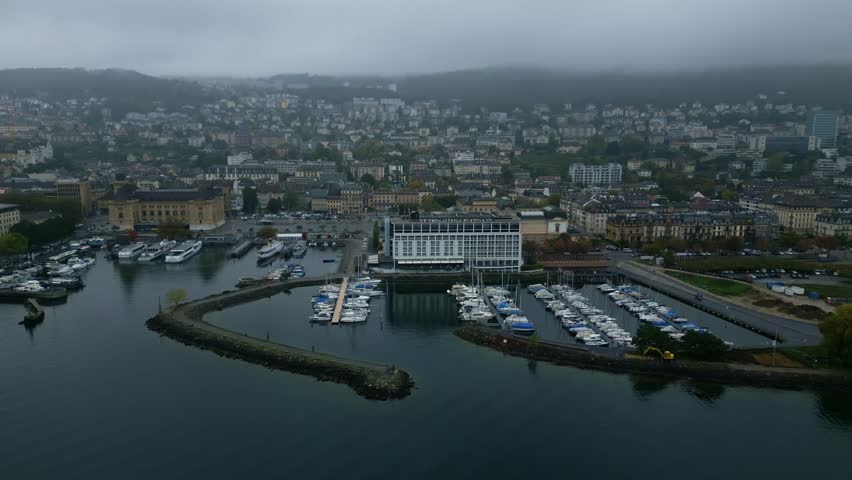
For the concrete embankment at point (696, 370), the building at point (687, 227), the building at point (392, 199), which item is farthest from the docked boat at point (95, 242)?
the building at point (687, 227)

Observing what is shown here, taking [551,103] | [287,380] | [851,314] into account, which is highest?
[551,103]

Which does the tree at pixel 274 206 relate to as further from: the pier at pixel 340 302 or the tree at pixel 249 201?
the pier at pixel 340 302

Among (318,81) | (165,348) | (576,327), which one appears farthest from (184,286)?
(318,81)

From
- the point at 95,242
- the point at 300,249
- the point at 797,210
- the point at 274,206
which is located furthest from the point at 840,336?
the point at 274,206

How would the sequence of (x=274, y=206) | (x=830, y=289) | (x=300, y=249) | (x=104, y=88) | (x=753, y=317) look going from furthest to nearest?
(x=104, y=88)
(x=274, y=206)
(x=300, y=249)
(x=830, y=289)
(x=753, y=317)

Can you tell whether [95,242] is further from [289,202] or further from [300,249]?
[289,202]

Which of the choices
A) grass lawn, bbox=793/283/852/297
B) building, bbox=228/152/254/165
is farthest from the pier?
building, bbox=228/152/254/165

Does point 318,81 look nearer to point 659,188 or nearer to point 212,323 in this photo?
point 659,188
